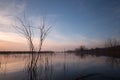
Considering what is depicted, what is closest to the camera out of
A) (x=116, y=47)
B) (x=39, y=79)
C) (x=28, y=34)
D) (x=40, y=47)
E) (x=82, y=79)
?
(x=28, y=34)

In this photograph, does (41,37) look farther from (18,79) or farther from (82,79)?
(18,79)

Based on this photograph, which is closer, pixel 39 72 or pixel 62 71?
pixel 39 72

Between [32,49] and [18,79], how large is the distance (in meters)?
5.19

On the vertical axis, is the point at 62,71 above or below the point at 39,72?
below

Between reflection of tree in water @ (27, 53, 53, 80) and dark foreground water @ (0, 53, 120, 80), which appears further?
dark foreground water @ (0, 53, 120, 80)

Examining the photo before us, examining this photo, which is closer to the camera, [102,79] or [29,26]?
[29,26]

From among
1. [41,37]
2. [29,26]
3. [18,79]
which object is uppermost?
[29,26]

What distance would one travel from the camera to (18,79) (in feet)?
35.2

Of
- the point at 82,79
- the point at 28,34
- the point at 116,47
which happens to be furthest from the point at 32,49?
the point at 116,47

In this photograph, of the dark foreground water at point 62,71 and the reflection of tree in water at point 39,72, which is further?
the dark foreground water at point 62,71

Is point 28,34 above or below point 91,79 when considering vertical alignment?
above

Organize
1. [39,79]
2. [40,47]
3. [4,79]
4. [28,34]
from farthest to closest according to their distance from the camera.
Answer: [4,79] → [39,79] → [40,47] → [28,34]

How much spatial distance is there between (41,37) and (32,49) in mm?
748

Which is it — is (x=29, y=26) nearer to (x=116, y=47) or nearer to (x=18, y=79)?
(x=18, y=79)
